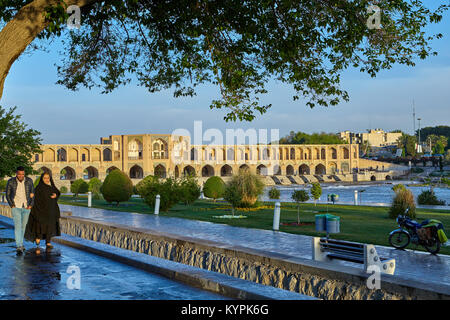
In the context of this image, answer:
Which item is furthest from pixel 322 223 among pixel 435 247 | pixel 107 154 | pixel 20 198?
pixel 107 154

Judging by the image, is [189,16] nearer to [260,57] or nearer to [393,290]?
[260,57]

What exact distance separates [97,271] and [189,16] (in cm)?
377

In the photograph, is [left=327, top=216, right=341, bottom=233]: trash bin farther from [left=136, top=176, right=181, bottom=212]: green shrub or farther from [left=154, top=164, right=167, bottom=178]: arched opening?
[left=154, top=164, right=167, bottom=178]: arched opening

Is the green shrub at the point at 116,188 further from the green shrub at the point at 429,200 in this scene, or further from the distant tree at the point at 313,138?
the distant tree at the point at 313,138

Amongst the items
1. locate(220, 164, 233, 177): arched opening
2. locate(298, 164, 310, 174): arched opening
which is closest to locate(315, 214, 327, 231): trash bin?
locate(220, 164, 233, 177): arched opening

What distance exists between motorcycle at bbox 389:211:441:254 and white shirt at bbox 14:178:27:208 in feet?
19.4

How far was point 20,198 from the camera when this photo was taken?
727cm

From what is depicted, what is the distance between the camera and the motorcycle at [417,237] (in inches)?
288

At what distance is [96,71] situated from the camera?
8.76m

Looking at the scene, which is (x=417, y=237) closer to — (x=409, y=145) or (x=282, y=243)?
(x=282, y=243)

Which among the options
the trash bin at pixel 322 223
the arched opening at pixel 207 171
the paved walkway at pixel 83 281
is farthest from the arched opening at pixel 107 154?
the paved walkway at pixel 83 281

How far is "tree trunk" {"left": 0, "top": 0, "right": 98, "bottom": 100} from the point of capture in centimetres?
482
